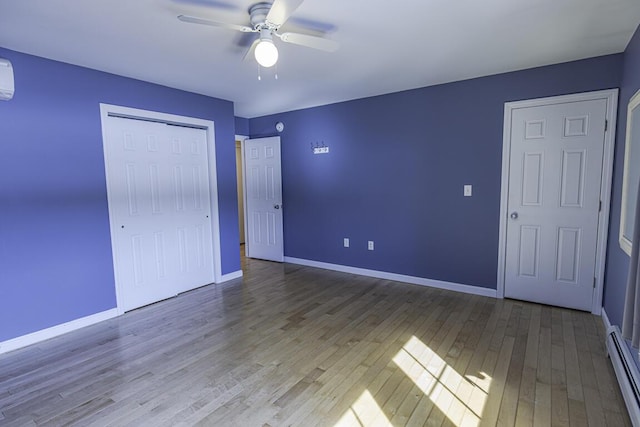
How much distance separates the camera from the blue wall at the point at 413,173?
350cm

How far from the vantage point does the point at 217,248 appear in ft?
14.3

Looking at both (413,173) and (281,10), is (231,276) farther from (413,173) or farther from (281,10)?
(281,10)

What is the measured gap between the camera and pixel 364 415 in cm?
188

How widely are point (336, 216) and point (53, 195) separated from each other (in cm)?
324

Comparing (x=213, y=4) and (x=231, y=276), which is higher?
(x=213, y=4)

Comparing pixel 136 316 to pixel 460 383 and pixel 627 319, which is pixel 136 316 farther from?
pixel 627 319

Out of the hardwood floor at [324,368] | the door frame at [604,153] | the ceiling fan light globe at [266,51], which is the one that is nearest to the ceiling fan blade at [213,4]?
the ceiling fan light globe at [266,51]

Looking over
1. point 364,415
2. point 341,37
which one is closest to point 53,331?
point 364,415

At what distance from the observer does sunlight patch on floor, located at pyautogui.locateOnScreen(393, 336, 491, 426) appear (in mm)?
1892

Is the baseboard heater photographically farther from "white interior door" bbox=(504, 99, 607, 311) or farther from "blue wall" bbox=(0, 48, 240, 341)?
"blue wall" bbox=(0, 48, 240, 341)

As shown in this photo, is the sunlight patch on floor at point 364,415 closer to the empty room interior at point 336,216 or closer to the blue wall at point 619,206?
the empty room interior at point 336,216

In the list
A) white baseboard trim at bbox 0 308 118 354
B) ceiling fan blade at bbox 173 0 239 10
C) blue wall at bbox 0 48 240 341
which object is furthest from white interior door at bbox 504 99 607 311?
white baseboard trim at bbox 0 308 118 354

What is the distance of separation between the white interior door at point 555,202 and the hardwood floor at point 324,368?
290 millimetres

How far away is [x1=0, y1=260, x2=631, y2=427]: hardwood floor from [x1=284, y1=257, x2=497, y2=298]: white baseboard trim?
18cm
